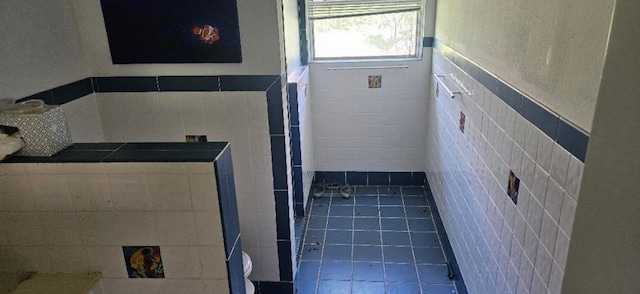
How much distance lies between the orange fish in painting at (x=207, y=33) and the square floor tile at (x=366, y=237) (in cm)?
173

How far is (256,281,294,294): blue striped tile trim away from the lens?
2.46 meters

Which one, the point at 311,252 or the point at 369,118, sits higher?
the point at 369,118

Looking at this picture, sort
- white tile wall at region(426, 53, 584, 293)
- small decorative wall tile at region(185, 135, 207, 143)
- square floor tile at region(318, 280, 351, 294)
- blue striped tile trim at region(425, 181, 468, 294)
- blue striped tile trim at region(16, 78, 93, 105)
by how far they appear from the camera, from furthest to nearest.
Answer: square floor tile at region(318, 280, 351, 294), blue striped tile trim at region(425, 181, 468, 294), small decorative wall tile at region(185, 135, 207, 143), blue striped tile trim at region(16, 78, 93, 105), white tile wall at region(426, 53, 584, 293)

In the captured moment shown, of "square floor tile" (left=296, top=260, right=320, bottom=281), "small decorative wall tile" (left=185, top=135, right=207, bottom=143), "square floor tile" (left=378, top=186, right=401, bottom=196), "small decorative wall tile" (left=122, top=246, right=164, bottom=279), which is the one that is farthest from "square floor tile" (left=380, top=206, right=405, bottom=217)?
"small decorative wall tile" (left=122, top=246, right=164, bottom=279)

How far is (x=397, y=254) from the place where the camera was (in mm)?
2861

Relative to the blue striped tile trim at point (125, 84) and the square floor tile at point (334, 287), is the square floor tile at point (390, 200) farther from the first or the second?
the blue striped tile trim at point (125, 84)

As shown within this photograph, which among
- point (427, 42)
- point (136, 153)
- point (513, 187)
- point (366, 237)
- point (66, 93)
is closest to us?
point (136, 153)

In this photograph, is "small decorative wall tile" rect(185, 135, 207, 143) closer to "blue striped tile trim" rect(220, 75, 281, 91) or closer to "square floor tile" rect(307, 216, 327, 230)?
"blue striped tile trim" rect(220, 75, 281, 91)

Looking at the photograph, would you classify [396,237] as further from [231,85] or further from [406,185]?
[231,85]

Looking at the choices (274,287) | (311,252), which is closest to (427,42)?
(311,252)

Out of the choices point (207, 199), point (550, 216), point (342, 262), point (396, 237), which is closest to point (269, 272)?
point (342, 262)

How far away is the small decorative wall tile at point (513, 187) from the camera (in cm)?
154

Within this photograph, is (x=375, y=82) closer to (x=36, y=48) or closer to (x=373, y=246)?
(x=373, y=246)

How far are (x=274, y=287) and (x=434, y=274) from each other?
1001 millimetres
